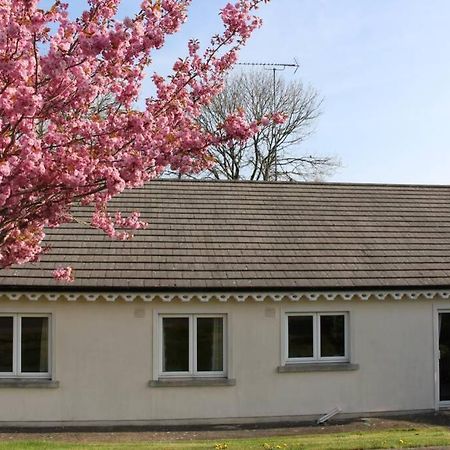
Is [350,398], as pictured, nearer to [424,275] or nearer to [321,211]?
[424,275]

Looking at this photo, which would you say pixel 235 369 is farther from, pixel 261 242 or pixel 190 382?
pixel 261 242

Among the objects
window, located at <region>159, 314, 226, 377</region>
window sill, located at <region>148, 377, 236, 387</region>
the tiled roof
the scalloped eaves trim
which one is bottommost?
window sill, located at <region>148, 377, 236, 387</region>

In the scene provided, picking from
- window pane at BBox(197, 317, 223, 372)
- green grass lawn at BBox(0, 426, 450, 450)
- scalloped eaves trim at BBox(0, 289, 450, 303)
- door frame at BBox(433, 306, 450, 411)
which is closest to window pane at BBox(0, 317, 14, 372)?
scalloped eaves trim at BBox(0, 289, 450, 303)

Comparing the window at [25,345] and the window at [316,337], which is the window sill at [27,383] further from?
the window at [316,337]

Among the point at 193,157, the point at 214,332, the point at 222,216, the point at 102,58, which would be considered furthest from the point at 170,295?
the point at 102,58

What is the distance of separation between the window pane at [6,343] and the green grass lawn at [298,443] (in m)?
1.86

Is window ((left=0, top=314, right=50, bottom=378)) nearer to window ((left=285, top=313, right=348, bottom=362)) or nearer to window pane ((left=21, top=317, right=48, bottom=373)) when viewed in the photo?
window pane ((left=21, top=317, right=48, bottom=373))

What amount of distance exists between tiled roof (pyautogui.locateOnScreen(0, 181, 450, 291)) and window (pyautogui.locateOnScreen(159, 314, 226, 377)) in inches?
35.8

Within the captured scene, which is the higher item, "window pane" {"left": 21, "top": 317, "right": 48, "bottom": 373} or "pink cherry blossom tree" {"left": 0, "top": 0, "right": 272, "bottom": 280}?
"pink cherry blossom tree" {"left": 0, "top": 0, "right": 272, "bottom": 280}

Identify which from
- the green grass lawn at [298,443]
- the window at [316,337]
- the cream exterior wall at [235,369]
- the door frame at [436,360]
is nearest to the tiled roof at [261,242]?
the cream exterior wall at [235,369]

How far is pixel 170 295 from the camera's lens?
11.9 m

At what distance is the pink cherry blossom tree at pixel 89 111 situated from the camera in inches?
239

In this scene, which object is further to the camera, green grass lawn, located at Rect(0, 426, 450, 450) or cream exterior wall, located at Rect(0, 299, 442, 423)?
cream exterior wall, located at Rect(0, 299, 442, 423)

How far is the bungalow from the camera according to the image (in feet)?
39.2
